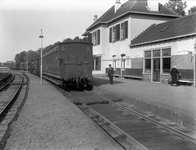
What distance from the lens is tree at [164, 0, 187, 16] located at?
4054 centimetres

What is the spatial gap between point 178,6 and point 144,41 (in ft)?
82.0

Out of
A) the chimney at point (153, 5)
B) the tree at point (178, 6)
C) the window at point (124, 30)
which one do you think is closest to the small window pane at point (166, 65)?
the window at point (124, 30)

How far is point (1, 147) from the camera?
4762 mm

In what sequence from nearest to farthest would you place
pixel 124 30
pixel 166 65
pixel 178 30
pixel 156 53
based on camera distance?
pixel 178 30, pixel 166 65, pixel 156 53, pixel 124 30

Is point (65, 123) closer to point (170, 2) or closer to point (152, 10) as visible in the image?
point (152, 10)

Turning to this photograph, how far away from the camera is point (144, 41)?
2097 cm

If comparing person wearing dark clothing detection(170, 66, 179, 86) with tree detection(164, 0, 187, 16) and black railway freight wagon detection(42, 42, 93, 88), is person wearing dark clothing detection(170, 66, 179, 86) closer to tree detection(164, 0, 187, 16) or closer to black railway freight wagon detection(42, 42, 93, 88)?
Answer: black railway freight wagon detection(42, 42, 93, 88)

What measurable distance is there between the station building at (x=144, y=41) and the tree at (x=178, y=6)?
48.8 ft

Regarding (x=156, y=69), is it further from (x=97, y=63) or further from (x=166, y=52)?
(x=97, y=63)

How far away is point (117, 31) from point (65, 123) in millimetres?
21778

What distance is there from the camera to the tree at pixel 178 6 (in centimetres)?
4054

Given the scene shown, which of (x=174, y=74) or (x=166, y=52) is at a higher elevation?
(x=166, y=52)

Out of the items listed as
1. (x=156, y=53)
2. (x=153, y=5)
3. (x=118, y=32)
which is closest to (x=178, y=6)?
(x=153, y=5)

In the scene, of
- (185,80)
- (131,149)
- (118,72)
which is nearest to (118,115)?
(131,149)
